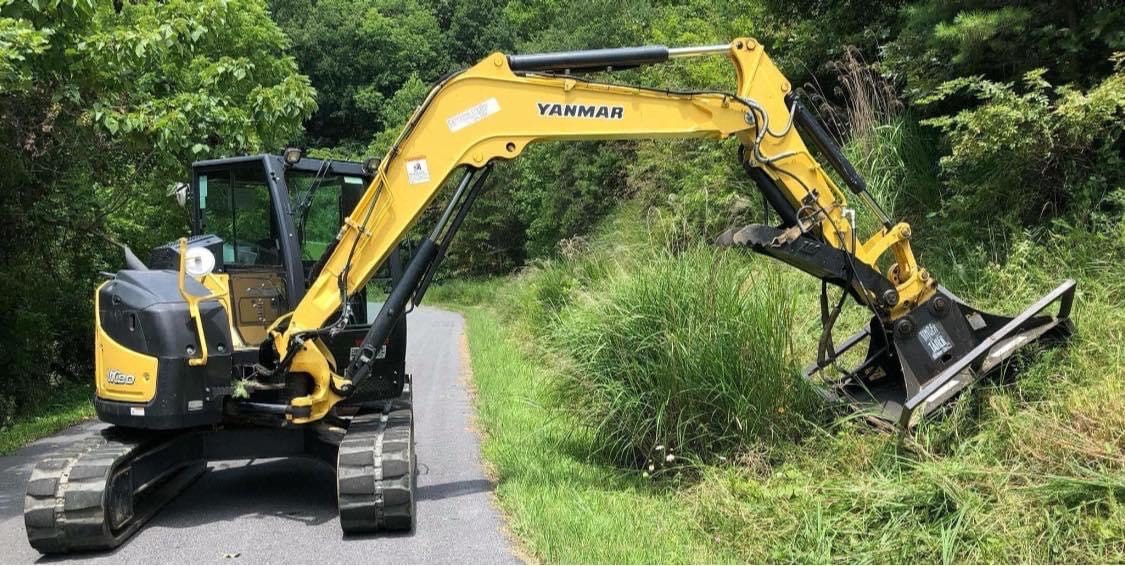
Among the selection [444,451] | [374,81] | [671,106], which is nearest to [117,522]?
[444,451]

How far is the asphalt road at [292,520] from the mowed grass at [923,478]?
12.8 inches

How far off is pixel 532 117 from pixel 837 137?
6.02 m

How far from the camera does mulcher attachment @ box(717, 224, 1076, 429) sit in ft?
18.6

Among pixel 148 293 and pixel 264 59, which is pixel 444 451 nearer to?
pixel 148 293

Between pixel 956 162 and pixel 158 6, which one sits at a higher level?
pixel 158 6

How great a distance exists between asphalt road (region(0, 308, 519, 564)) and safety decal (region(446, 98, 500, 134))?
9.24 feet

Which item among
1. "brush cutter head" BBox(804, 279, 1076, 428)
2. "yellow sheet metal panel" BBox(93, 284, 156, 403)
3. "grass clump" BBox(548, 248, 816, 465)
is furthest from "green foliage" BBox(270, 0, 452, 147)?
"brush cutter head" BBox(804, 279, 1076, 428)

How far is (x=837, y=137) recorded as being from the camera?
1097 cm

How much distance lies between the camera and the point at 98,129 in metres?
11.4

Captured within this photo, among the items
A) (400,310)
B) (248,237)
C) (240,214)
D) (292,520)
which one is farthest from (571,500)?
(240,214)

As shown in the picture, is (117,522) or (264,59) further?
(264,59)

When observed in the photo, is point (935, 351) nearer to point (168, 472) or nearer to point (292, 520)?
point (292, 520)

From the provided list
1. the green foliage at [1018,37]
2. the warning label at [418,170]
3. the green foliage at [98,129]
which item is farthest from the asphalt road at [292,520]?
the green foliage at [1018,37]

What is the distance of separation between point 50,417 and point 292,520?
749 cm
